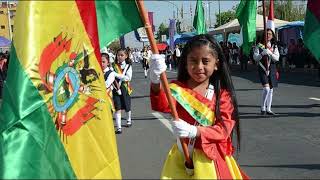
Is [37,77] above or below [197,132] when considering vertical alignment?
above

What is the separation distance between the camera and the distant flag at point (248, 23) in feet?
38.5

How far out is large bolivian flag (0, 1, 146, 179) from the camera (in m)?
2.73

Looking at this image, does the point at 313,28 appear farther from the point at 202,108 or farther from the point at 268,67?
the point at 268,67

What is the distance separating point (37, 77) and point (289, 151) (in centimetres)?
494

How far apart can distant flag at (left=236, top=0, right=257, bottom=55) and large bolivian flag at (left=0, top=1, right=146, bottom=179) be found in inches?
350

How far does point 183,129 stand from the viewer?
3.24 metres

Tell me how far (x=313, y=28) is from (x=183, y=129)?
7.51 ft

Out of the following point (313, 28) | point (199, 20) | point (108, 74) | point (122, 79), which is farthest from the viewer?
point (199, 20)

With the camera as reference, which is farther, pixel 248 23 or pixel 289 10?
pixel 289 10

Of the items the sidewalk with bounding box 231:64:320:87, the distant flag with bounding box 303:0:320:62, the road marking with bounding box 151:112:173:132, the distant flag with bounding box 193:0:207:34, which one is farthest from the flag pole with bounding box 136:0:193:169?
the sidewalk with bounding box 231:64:320:87

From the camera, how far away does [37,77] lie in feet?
9.12

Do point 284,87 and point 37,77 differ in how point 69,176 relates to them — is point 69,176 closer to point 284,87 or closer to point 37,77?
point 37,77

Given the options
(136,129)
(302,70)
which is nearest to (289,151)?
(136,129)

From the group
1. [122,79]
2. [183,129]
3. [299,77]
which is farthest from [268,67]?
[299,77]
